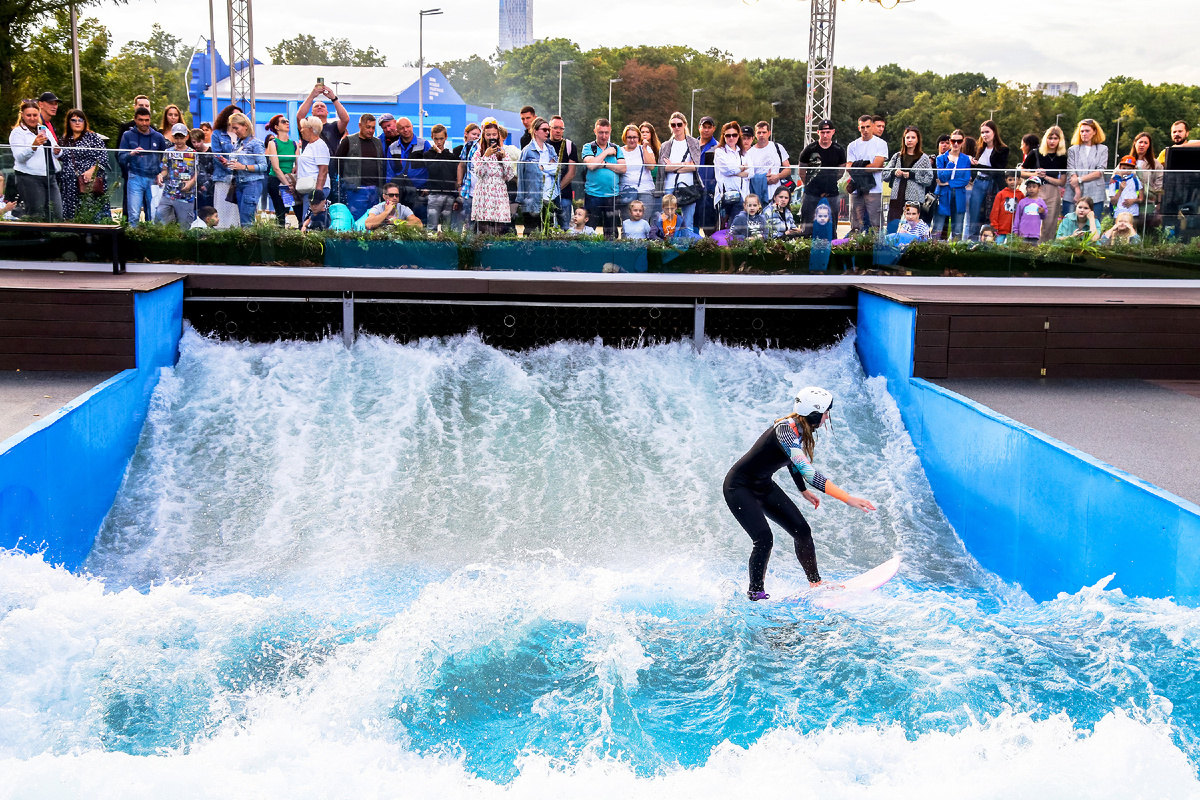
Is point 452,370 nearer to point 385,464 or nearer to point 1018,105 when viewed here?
point 385,464

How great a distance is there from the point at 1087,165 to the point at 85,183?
12235 mm

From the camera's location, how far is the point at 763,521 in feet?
24.5

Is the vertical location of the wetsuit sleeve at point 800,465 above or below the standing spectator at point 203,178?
below

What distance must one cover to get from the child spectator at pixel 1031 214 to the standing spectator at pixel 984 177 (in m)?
0.37

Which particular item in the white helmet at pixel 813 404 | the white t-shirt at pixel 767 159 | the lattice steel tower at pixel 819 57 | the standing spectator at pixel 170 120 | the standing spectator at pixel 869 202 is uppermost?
the lattice steel tower at pixel 819 57

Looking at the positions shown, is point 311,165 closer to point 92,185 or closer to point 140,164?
point 140,164

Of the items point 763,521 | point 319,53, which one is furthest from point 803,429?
point 319,53

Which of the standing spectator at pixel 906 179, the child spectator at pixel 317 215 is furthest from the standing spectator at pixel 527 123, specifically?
the standing spectator at pixel 906 179

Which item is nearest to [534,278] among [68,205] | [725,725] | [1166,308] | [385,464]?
[385,464]

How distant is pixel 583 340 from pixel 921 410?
4.43 m

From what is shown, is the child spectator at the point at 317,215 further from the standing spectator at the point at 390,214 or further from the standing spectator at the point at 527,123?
the standing spectator at the point at 527,123

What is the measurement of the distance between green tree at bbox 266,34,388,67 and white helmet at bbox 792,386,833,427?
137 metres

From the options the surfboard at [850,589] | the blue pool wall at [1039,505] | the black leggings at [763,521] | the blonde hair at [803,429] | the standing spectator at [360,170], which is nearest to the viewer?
the blue pool wall at [1039,505]

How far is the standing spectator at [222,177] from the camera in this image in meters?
12.3
